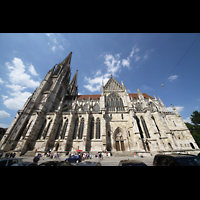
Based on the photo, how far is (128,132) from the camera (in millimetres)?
17859

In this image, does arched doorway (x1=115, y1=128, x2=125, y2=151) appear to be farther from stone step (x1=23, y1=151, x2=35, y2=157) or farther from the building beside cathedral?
stone step (x1=23, y1=151, x2=35, y2=157)

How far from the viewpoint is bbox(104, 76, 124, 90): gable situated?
86.3 ft

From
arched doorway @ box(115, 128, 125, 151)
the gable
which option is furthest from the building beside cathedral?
the gable

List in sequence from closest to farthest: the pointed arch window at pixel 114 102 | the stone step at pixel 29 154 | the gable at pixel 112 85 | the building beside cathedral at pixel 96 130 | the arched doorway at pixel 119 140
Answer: the stone step at pixel 29 154 < the building beside cathedral at pixel 96 130 < the arched doorway at pixel 119 140 < the pointed arch window at pixel 114 102 < the gable at pixel 112 85

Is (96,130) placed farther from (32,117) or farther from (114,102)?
(32,117)

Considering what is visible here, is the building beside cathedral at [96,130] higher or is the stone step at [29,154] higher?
the building beside cathedral at [96,130]

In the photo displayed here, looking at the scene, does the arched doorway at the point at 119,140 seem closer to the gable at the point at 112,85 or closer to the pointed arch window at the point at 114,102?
the pointed arch window at the point at 114,102

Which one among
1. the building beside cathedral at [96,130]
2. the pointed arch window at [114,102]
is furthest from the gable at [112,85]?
the building beside cathedral at [96,130]

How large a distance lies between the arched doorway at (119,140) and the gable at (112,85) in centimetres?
1304

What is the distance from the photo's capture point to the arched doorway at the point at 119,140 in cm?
1692
